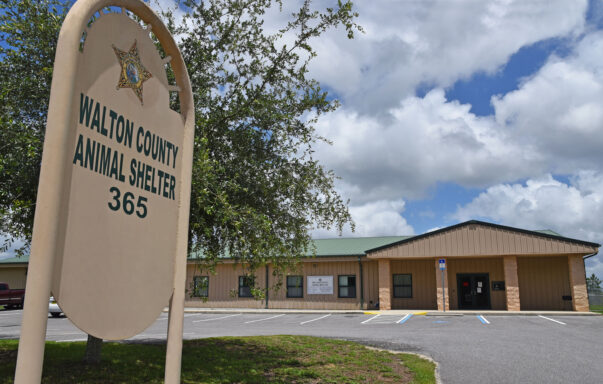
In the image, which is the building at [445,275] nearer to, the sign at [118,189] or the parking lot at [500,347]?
the parking lot at [500,347]

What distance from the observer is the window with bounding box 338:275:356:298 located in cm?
2866

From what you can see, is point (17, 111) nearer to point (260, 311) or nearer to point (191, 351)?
point (191, 351)

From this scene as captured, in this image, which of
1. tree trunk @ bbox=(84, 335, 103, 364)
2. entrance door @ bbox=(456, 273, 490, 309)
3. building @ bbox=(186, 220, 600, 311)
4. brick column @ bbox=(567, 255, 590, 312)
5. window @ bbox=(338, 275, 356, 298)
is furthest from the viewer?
window @ bbox=(338, 275, 356, 298)

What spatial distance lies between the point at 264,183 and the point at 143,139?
217 inches

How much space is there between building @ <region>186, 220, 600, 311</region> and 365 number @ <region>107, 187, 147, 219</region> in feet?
76.4

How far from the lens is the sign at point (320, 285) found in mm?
28969

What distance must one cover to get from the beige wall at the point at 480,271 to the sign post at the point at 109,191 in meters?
27.6

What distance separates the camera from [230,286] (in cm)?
3066

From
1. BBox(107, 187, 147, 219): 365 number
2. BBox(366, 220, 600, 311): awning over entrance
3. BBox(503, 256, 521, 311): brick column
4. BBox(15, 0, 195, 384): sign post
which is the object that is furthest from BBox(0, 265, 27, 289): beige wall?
BBox(107, 187, 147, 219): 365 number

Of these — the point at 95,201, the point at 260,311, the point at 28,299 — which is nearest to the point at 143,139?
the point at 95,201

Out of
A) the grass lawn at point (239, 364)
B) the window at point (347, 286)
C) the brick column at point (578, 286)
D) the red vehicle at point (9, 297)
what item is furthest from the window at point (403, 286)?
the red vehicle at point (9, 297)

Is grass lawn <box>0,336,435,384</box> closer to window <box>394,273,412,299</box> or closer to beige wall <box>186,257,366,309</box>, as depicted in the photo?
beige wall <box>186,257,366,309</box>

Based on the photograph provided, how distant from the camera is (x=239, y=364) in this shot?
809cm

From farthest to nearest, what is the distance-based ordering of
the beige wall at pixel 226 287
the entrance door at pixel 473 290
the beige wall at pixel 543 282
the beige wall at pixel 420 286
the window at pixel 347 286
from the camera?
the beige wall at pixel 226 287, the window at pixel 347 286, the beige wall at pixel 420 286, the entrance door at pixel 473 290, the beige wall at pixel 543 282
